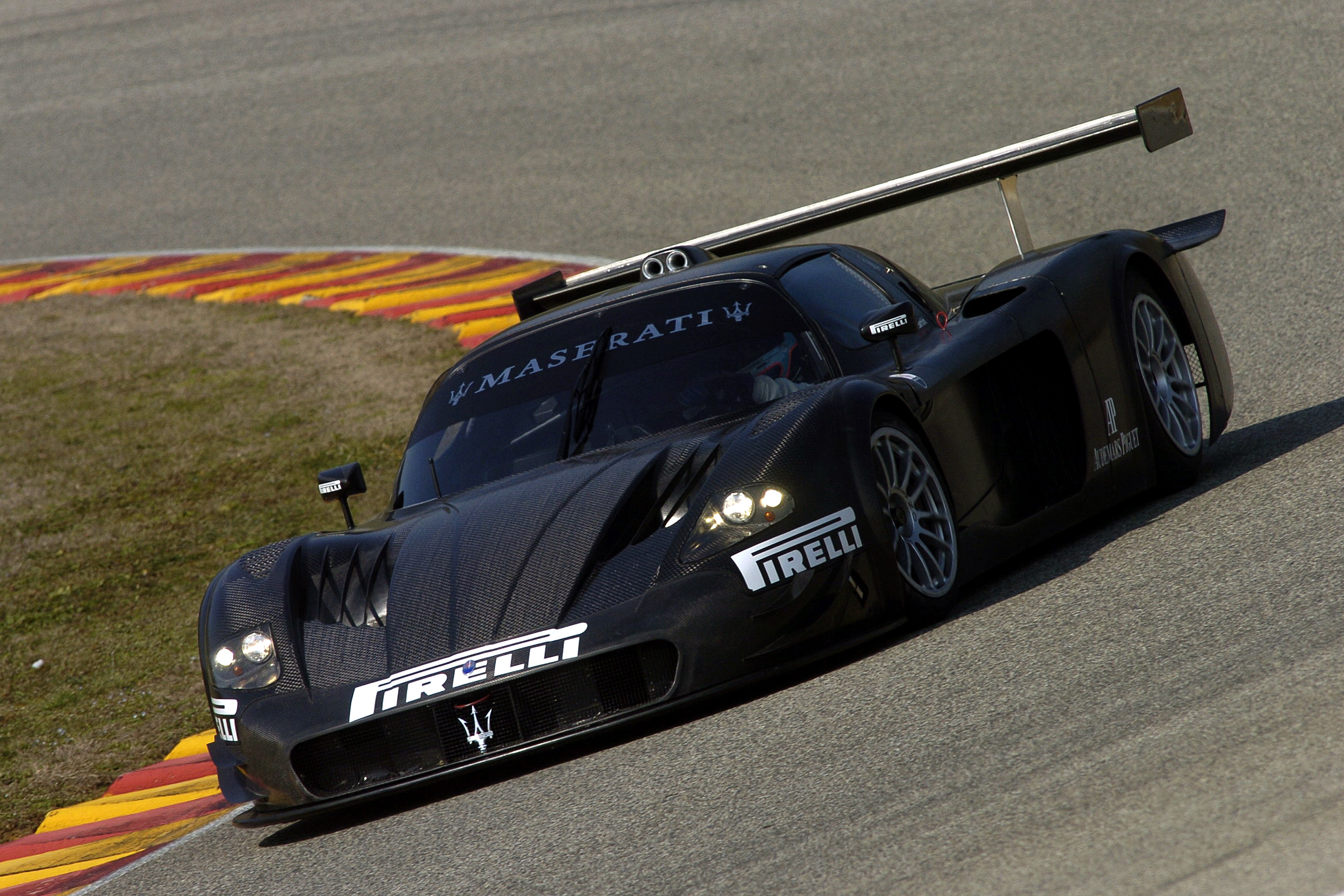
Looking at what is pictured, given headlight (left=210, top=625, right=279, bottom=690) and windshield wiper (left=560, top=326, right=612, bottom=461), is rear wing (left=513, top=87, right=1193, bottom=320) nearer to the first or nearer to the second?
windshield wiper (left=560, top=326, right=612, bottom=461)

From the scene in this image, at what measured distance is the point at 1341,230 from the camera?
9.48 meters

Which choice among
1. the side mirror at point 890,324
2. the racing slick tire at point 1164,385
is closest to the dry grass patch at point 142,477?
the side mirror at point 890,324

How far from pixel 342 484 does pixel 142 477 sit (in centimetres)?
480

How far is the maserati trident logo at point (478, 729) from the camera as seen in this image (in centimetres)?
421

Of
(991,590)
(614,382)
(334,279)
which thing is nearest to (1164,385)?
(991,590)

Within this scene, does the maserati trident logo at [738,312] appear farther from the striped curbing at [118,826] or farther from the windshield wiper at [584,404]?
the striped curbing at [118,826]

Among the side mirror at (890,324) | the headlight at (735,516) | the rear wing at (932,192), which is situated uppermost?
the rear wing at (932,192)

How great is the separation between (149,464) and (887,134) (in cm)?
606

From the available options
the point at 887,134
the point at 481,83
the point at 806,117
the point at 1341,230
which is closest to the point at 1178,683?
the point at 1341,230

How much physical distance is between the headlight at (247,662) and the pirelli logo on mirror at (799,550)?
4.28 feet

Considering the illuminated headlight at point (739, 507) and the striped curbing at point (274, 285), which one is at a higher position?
the striped curbing at point (274, 285)

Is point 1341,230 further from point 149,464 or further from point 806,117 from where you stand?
point 149,464

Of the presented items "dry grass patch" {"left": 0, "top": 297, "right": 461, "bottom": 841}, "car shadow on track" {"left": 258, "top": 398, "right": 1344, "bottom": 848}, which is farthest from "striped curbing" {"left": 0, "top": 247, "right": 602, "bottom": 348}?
"car shadow on track" {"left": 258, "top": 398, "right": 1344, "bottom": 848}

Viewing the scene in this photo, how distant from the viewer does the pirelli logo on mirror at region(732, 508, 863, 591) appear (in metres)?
4.27
